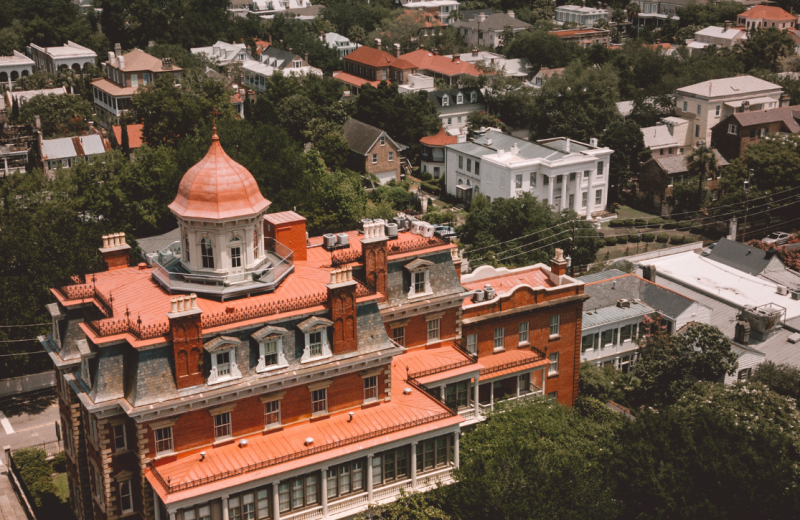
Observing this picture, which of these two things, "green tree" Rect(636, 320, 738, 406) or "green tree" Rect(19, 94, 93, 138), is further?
"green tree" Rect(19, 94, 93, 138)

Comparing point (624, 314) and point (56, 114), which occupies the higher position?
point (56, 114)

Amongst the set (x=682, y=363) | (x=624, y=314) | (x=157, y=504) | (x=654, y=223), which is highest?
(x=157, y=504)

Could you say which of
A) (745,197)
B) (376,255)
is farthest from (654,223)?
(376,255)

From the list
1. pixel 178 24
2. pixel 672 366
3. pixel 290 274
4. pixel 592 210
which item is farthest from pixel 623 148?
pixel 178 24

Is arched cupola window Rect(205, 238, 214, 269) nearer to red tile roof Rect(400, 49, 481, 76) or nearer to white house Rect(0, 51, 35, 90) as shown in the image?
red tile roof Rect(400, 49, 481, 76)

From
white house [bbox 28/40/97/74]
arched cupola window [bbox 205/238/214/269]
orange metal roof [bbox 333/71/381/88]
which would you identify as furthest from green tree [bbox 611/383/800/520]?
white house [bbox 28/40/97/74]

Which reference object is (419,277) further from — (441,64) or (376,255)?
(441,64)

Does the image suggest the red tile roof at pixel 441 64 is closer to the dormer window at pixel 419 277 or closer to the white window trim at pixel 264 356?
the dormer window at pixel 419 277

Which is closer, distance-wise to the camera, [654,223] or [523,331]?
[523,331]
